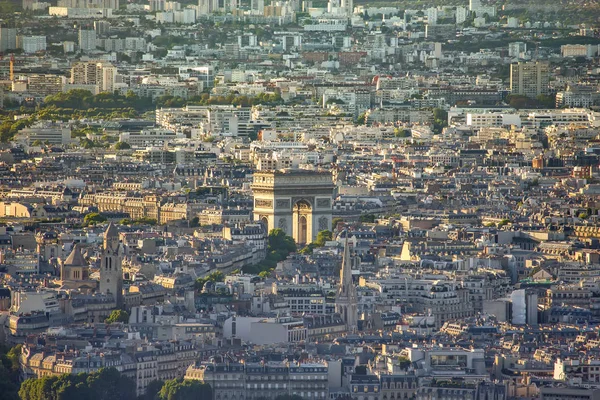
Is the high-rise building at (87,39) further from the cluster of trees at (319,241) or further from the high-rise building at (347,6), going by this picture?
the cluster of trees at (319,241)

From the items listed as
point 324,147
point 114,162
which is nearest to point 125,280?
point 114,162

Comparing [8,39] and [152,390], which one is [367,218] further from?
[8,39]

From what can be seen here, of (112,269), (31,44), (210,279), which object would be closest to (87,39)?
(31,44)

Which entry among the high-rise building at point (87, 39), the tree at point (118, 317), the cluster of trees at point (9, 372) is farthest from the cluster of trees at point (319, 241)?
the high-rise building at point (87, 39)

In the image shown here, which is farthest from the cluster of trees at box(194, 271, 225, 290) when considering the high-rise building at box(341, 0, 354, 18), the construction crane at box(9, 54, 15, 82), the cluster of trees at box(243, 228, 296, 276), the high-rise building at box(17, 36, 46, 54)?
the high-rise building at box(341, 0, 354, 18)

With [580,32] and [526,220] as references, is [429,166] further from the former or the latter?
[580,32]

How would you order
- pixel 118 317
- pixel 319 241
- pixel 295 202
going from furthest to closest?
pixel 295 202 → pixel 319 241 → pixel 118 317
